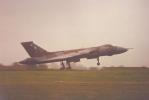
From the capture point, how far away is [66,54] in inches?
167

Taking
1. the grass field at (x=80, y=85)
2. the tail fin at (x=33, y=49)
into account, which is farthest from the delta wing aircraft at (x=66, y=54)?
the grass field at (x=80, y=85)

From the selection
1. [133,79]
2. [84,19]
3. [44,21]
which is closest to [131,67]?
[133,79]

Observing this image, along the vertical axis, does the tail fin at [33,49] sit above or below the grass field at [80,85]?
above

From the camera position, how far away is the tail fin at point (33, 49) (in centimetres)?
424

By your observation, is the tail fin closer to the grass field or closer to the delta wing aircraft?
the delta wing aircraft

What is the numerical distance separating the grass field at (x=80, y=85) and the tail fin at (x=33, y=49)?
0.18 metres

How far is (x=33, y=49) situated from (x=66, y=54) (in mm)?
321

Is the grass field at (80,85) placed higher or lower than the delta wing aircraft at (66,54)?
lower

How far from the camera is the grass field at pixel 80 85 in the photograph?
4.14m

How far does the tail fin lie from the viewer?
4.24 metres

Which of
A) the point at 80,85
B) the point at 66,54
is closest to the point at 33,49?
the point at 66,54

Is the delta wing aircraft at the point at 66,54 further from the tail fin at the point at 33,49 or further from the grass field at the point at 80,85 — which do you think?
the grass field at the point at 80,85

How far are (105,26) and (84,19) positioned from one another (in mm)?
215

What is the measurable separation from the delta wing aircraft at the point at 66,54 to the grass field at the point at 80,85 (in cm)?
12
